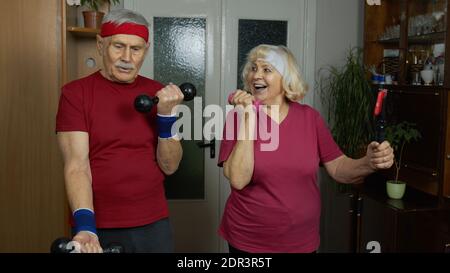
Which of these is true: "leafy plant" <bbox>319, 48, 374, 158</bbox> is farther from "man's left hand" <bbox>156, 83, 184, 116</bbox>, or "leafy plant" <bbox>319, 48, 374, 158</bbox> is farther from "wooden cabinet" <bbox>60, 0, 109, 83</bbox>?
"man's left hand" <bbox>156, 83, 184, 116</bbox>

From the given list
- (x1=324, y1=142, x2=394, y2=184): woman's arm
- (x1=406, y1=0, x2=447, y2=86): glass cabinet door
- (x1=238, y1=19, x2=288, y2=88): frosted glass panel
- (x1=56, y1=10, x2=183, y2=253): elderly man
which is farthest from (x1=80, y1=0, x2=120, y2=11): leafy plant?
(x1=324, y1=142, x2=394, y2=184): woman's arm

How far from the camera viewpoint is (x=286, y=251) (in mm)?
1665

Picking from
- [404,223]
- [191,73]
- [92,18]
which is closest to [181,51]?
[191,73]

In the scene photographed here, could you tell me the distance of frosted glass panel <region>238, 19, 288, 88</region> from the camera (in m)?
3.41

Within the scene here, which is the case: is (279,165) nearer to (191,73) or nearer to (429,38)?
(429,38)

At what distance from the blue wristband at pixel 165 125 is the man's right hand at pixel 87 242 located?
42cm

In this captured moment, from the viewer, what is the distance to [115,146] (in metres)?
1.52

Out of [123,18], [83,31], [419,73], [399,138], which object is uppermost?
[83,31]

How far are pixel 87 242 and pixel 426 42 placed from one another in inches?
87.2

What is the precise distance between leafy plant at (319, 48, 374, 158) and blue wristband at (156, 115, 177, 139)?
5.82ft

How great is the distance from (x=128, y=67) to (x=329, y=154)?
2.58ft

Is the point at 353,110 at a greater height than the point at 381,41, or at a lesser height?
lesser
